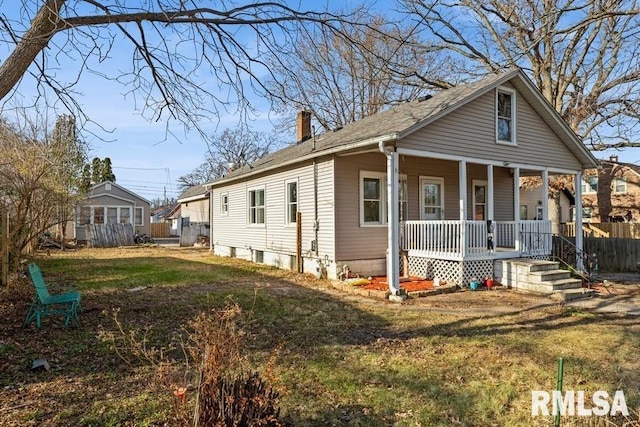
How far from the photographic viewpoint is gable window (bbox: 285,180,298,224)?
13.1 meters

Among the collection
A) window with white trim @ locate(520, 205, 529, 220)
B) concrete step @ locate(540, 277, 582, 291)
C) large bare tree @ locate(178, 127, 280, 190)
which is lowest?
concrete step @ locate(540, 277, 582, 291)

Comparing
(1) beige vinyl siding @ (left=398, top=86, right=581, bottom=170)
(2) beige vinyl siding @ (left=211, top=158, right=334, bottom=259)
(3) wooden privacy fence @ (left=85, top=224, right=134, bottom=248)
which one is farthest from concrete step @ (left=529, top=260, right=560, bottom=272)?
(3) wooden privacy fence @ (left=85, top=224, right=134, bottom=248)

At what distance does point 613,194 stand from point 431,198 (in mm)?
25500

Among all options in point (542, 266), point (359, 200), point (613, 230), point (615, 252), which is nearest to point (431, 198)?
point (359, 200)

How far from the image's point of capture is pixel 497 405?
12.4 feet

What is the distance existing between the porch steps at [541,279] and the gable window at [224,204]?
12568 millimetres

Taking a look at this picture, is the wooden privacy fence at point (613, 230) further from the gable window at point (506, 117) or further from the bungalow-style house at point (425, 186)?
the gable window at point (506, 117)

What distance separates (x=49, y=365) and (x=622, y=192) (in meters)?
36.0

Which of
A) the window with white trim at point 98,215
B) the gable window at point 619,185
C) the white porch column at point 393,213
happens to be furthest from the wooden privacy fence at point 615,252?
the window with white trim at point 98,215

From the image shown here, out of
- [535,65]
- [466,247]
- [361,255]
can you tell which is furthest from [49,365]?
[535,65]

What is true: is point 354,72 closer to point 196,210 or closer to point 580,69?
point 580,69

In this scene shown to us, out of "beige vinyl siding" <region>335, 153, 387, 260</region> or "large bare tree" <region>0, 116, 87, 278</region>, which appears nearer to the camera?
"large bare tree" <region>0, 116, 87, 278</region>

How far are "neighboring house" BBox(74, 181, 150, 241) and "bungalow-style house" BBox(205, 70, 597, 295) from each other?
18.7 m

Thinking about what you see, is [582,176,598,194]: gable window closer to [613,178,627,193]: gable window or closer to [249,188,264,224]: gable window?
[613,178,627,193]: gable window
